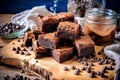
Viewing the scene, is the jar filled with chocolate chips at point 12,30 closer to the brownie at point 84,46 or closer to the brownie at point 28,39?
the brownie at point 28,39

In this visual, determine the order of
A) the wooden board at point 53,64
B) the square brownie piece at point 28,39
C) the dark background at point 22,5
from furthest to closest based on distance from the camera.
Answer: the dark background at point 22,5, the square brownie piece at point 28,39, the wooden board at point 53,64

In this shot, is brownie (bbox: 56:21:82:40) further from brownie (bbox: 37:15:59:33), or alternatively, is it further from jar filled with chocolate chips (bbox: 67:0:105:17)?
jar filled with chocolate chips (bbox: 67:0:105:17)

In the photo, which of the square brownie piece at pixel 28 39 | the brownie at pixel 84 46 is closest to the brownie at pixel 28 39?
the square brownie piece at pixel 28 39

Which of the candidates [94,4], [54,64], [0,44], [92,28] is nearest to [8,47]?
[0,44]

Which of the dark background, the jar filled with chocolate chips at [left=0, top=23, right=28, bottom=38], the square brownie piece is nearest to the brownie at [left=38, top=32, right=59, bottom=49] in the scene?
the square brownie piece

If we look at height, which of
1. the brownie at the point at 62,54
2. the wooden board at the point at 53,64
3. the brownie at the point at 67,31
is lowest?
the wooden board at the point at 53,64

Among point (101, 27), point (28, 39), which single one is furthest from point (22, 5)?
point (101, 27)

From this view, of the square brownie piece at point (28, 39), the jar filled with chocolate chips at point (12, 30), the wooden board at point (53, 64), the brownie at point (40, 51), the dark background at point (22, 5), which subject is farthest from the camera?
the dark background at point (22, 5)

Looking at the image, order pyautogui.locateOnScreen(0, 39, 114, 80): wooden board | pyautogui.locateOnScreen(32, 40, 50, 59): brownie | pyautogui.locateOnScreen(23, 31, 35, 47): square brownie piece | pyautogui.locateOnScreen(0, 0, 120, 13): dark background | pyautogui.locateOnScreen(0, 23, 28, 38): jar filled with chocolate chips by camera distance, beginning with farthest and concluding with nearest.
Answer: pyautogui.locateOnScreen(0, 0, 120, 13): dark background < pyautogui.locateOnScreen(0, 23, 28, 38): jar filled with chocolate chips < pyautogui.locateOnScreen(23, 31, 35, 47): square brownie piece < pyautogui.locateOnScreen(32, 40, 50, 59): brownie < pyautogui.locateOnScreen(0, 39, 114, 80): wooden board
